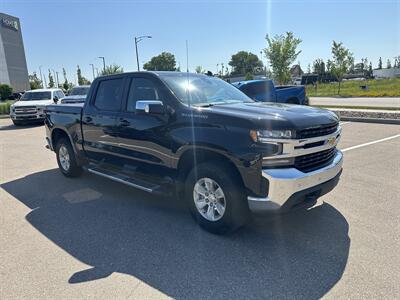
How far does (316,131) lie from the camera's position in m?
3.60

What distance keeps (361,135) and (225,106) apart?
7.51 m

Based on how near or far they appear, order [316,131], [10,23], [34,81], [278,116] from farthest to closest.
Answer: [34,81] < [10,23] < [316,131] < [278,116]

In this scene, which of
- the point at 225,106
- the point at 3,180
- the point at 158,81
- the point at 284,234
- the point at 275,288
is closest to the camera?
the point at 275,288

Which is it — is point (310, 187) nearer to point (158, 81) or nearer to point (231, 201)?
point (231, 201)

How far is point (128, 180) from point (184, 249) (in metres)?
1.67

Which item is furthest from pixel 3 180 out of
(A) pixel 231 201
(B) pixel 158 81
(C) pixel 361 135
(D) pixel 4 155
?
(C) pixel 361 135

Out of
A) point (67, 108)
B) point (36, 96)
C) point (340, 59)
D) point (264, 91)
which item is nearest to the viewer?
point (67, 108)

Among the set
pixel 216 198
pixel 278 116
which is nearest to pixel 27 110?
pixel 216 198

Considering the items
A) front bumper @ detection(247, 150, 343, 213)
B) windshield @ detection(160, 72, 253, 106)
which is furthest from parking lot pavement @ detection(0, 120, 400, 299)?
windshield @ detection(160, 72, 253, 106)

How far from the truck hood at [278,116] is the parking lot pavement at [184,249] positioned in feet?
4.23

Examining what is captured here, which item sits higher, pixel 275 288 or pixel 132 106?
pixel 132 106

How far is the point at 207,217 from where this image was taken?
3924 mm

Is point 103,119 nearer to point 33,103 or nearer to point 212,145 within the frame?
point 212,145

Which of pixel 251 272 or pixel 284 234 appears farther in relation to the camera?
pixel 284 234
